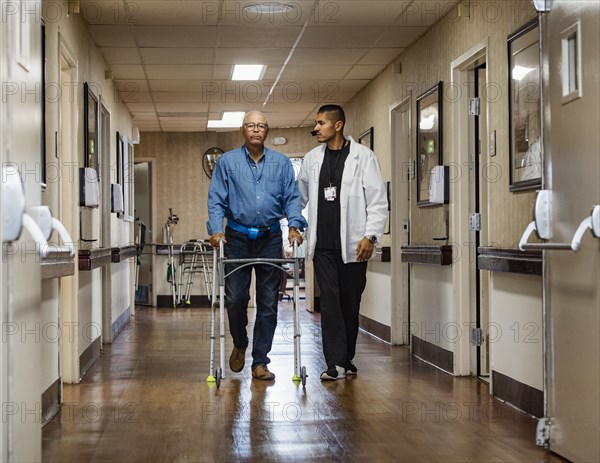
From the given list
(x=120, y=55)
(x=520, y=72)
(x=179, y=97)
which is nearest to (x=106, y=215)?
(x=120, y=55)

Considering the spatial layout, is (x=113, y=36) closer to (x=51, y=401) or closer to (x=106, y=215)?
(x=106, y=215)

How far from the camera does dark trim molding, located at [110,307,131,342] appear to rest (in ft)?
28.0

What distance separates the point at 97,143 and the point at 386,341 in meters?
3.10

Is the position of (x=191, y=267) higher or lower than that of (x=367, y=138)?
lower

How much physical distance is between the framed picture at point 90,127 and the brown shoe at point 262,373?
75.4 inches

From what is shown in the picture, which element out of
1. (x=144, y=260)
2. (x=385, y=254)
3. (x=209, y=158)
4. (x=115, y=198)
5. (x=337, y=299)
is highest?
(x=209, y=158)

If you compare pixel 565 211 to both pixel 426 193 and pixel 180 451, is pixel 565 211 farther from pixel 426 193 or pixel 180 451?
pixel 426 193

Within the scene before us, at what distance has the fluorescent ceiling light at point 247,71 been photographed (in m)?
8.47

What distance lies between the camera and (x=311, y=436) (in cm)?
397

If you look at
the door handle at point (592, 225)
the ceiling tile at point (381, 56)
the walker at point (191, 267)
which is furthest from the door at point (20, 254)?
the walker at point (191, 267)

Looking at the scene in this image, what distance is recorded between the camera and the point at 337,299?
18.4ft

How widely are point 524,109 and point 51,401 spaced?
291cm

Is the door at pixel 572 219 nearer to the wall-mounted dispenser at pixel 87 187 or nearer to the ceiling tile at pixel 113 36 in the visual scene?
the wall-mounted dispenser at pixel 87 187

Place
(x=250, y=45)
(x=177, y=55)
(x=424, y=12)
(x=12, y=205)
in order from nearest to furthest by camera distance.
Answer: (x=12, y=205)
(x=424, y=12)
(x=250, y=45)
(x=177, y=55)
